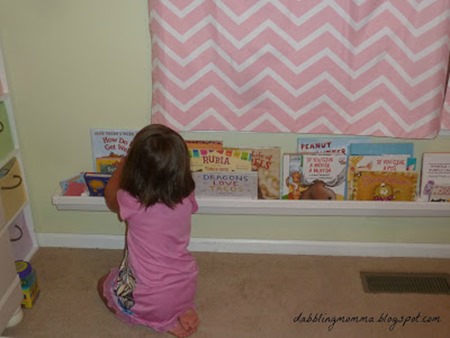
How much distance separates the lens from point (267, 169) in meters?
2.10

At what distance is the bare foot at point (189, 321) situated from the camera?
1881 mm

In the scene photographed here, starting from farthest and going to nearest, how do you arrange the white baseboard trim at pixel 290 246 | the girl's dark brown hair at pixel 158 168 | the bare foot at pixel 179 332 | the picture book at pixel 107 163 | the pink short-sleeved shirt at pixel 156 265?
the white baseboard trim at pixel 290 246 → the picture book at pixel 107 163 → the bare foot at pixel 179 332 → the pink short-sleeved shirt at pixel 156 265 → the girl's dark brown hair at pixel 158 168

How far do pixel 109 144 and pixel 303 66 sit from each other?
2.72ft

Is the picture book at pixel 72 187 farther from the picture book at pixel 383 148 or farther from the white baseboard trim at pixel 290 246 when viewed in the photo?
the picture book at pixel 383 148

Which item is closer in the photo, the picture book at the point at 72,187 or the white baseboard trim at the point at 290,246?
the picture book at the point at 72,187

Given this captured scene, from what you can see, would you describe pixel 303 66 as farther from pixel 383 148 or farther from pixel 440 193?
pixel 440 193

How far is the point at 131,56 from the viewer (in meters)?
1.95

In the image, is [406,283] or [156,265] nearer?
[156,265]

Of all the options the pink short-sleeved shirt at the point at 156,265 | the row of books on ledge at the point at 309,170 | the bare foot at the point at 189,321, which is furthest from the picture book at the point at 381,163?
the bare foot at the point at 189,321

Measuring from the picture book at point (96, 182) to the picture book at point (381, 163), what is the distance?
0.97 meters

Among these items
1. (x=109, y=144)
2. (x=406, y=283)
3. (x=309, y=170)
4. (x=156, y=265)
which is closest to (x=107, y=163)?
(x=109, y=144)

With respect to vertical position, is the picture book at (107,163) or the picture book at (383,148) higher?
the picture book at (383,148)

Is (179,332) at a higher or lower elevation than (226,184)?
lower

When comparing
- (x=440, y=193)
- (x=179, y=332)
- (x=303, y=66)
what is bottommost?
(x=179, y=332)
